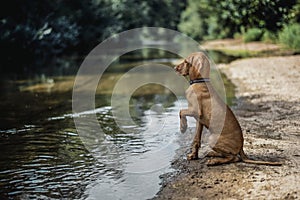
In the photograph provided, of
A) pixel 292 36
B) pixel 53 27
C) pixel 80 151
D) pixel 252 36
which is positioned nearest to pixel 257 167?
pixel 80 151

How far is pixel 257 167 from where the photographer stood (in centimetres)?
639

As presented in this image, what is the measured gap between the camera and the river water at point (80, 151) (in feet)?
20.5

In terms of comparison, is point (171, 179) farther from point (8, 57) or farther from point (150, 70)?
point (8, 57)

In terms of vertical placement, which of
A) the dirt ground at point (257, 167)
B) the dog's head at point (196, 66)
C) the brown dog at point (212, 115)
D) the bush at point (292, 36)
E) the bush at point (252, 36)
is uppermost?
the bush at point (252, 36)

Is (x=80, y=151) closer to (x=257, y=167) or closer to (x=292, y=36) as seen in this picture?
(x=257, y=167)

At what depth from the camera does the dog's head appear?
21.7ft

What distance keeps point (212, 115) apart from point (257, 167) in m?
1.07

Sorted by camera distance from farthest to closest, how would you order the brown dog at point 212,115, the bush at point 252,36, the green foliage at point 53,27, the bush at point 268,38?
the bush at point 252,36 → the bush at point 268,38 → the green foliage at point 53,27 → the brown dog at point 212,115

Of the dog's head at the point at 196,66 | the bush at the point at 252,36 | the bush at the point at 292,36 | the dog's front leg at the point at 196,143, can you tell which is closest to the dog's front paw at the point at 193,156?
the dog's front leg at the point at 196,143

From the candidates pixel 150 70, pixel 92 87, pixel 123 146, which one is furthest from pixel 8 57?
pixel 123 146

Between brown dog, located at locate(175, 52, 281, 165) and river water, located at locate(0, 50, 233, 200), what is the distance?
1.01 m

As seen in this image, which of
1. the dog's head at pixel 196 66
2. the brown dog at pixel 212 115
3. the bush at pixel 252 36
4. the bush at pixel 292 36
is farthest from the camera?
the bush at pixel 252 36

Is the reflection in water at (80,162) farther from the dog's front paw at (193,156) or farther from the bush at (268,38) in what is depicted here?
the bush at (268,38)

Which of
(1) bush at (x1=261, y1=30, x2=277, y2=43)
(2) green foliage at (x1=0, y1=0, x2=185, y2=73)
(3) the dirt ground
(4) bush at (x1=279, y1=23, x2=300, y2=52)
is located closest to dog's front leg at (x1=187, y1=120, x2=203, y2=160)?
(3) the dirt ground
